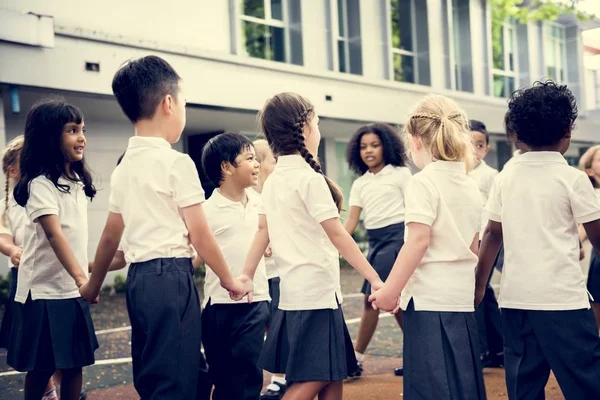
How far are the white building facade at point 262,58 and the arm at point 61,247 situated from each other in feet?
23.5

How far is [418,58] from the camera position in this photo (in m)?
18.8

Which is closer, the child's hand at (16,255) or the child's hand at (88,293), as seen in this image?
the child's hand at (88,293)

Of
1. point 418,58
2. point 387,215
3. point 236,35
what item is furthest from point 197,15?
point 387,215

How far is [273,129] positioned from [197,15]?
10.2m

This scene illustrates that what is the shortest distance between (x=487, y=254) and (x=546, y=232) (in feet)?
1.19

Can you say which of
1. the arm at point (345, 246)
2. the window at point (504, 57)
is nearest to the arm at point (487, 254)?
the arm at point (345, 246)

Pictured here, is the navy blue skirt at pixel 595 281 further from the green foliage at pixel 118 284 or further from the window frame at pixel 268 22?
the window frame at pixel 268 22

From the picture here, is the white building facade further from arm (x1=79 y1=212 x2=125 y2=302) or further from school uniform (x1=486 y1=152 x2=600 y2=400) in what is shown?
school uniform (x1=486 y1=152 x2=600 y2=400)

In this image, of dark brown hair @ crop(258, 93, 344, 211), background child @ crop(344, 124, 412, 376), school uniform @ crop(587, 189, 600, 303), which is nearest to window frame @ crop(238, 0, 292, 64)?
background child @ crop(344, 124, 412, 376)

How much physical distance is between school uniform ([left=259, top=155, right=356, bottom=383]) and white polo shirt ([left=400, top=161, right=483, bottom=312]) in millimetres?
366

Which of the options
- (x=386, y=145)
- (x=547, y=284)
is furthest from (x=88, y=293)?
(x=386, y=145)

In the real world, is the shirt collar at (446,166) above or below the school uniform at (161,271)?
above

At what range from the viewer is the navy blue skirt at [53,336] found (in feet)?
12.6

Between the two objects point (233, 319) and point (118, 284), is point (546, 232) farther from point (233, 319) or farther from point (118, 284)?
point (118, 284)
